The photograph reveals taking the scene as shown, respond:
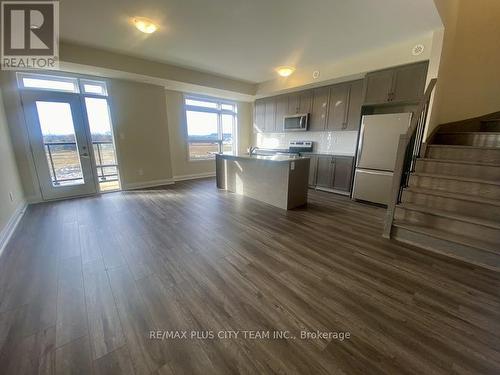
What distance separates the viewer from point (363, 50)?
12.0 feet

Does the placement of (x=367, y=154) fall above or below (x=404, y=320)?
above

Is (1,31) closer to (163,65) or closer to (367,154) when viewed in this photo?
(163,65)

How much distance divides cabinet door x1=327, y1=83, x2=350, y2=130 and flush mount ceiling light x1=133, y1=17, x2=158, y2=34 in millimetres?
3759

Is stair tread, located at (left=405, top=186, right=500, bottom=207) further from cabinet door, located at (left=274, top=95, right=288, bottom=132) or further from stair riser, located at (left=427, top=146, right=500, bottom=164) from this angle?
cabinet door, located at (left=274, top=95, right=288, bottom=132)

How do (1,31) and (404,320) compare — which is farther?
(1,31)

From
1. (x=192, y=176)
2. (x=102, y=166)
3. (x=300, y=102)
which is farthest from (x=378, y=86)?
(x=102, y=166)

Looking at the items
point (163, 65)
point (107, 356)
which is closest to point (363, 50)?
point (163, 65)

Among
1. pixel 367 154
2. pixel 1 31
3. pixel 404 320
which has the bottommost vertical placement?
pixel 404 320

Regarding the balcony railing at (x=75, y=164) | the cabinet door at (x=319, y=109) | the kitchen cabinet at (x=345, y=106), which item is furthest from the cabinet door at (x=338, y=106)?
the balcony railing at (x=75, y=164)

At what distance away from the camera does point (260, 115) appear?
21.6 ft

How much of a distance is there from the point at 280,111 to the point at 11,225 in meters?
5.93

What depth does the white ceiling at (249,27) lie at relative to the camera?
2.48 meters

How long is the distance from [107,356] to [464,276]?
3.03m

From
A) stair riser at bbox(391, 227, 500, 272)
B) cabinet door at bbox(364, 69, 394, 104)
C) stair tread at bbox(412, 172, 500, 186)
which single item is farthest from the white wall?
cabinet door at bbox(364, 69, 394, 104)
